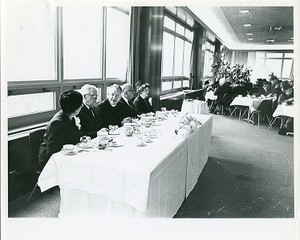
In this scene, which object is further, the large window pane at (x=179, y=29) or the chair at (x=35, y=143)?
the large window pane at (x=179, y=29)

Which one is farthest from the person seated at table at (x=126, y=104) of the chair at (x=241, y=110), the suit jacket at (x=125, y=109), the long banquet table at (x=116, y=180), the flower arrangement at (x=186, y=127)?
the chair at (x=241, y=110)

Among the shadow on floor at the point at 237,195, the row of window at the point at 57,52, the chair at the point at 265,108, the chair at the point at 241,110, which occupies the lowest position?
the shadow on floor at the point at 237,195

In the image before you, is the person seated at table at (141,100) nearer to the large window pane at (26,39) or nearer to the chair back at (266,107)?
the large window pane at (26,39)

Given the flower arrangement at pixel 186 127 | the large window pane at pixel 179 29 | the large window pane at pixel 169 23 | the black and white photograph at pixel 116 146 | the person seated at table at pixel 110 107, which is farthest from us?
the large window pane at pixel 179 29

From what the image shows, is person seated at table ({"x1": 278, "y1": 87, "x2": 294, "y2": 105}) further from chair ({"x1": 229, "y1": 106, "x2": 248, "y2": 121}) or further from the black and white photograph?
chair ({"x1": 229, "y1": 106, "x2": 248, "y2": 121})

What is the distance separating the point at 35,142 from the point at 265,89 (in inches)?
237

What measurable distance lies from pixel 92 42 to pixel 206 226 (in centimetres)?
257

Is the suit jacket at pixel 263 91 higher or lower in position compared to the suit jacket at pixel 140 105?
higher

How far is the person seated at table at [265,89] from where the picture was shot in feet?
21.7

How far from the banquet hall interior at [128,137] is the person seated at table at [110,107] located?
1.18 ft

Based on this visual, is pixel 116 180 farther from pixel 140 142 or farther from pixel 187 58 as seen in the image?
pixel 187 58

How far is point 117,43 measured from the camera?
3934 mm

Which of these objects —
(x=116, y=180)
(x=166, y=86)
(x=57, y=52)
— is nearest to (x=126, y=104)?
(x=57, y=52)

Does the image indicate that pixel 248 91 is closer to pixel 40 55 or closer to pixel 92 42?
pixel 92 42
